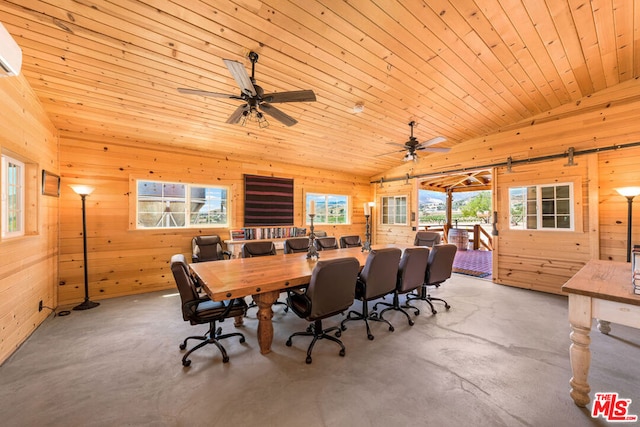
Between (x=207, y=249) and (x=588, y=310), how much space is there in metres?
4.76

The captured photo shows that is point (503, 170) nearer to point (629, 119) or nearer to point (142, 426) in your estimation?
point (629, 119)

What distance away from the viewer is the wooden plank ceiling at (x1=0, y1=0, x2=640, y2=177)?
2199 millimetres

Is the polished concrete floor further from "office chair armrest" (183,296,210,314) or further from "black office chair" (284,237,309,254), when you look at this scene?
"black office chair" (284,237,309,254)

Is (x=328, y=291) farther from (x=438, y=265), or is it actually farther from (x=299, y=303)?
(x=438, y=265)

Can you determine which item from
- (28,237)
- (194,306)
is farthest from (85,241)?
(194,306)

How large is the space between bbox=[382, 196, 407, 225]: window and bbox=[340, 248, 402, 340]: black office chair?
13.9 ft

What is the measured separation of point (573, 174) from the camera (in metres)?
4.23

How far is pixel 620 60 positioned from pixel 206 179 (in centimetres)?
652

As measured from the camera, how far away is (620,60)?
129 inches

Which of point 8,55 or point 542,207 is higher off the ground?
point 8,55

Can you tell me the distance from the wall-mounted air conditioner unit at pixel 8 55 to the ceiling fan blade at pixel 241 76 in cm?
101

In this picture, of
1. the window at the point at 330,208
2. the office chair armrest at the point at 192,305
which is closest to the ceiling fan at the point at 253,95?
the office chair armrest at the point at 192,305

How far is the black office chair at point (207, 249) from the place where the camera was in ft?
14.6

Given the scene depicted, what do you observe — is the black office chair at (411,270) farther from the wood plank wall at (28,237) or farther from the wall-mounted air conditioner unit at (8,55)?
the wood plank wall at (28,237)
